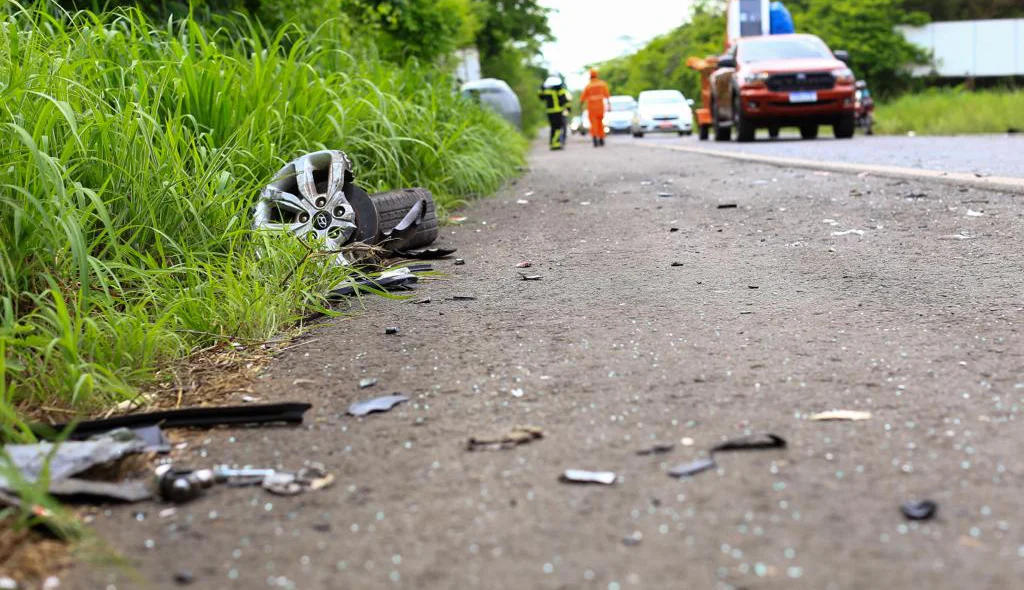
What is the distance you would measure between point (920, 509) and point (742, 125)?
1830 cm

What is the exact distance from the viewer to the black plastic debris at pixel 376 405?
292cm

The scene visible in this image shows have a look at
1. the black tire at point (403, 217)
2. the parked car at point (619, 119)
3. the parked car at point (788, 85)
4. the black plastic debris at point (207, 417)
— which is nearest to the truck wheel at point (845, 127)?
the parked car at point (788, 85)

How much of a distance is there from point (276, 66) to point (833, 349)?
14.8 feet

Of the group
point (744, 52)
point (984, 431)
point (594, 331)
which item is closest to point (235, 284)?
point (594, 331)

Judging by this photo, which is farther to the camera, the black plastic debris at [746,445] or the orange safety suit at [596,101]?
the orange safety suit at [596,101]

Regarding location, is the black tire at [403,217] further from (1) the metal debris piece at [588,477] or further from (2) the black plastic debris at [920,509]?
(2) the black plastic debris at [920,509]

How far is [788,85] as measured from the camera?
18.9 metres

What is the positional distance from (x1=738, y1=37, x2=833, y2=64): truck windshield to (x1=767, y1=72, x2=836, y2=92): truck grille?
3.35 ft

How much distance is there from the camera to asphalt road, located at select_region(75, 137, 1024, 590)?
1.91 meters

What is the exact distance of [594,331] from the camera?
3697 millimetres

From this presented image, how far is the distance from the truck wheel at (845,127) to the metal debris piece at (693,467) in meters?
18.3

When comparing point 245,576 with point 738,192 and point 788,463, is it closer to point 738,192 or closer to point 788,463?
point 788,463

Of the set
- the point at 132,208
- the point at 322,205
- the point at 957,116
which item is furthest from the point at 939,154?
the point at 957,116

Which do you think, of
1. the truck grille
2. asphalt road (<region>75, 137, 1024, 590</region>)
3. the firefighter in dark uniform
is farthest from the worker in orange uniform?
asphalt road (<region>75, 137, 1024, 590</region>)
